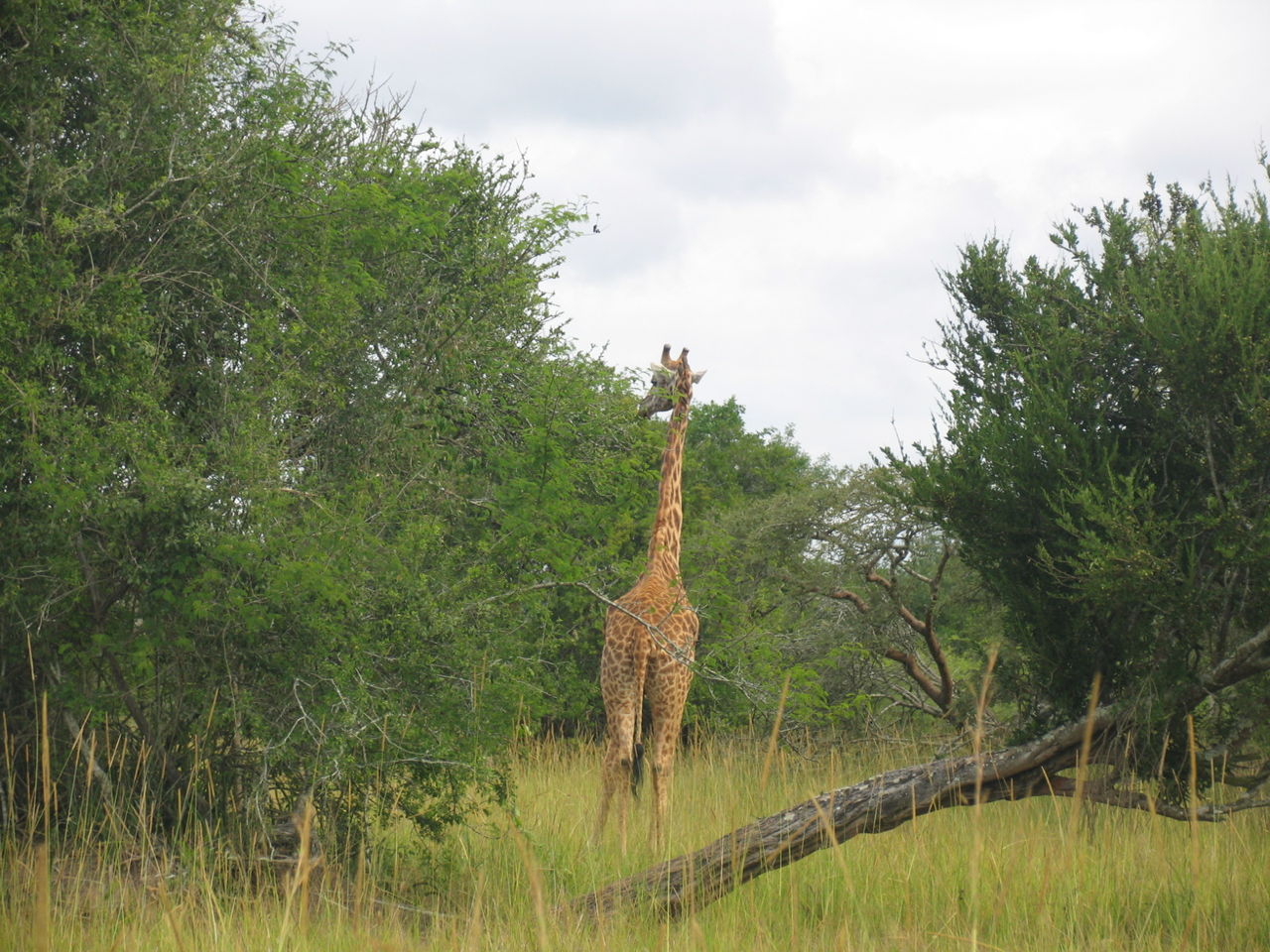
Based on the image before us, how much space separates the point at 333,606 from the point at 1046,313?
5.29m

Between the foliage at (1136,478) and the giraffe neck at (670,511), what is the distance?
1.98 metres

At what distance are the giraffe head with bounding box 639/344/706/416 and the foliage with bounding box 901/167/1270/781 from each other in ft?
8.25

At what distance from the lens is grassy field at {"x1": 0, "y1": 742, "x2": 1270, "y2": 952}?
4.44 meters

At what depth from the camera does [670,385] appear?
977 centimetres

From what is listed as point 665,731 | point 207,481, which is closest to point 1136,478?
point 665,731

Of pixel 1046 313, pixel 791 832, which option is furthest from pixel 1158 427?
pixel 791 832

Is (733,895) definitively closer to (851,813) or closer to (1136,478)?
(851,813)

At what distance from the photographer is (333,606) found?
6.29 m

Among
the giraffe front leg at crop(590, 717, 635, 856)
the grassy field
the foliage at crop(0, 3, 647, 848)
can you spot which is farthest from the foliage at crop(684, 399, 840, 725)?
the foliage at crop(0, 3, 647, 848)

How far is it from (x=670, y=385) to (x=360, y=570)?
4.26m

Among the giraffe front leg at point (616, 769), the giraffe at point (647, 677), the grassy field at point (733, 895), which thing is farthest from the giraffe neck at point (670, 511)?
the grassy field at point (733, 895)

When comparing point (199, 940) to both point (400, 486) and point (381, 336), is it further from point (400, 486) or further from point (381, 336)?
point (381, 336)

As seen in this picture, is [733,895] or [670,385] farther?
[670,385]

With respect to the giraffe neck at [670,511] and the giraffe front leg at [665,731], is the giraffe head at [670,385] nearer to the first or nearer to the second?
the giraffe neck at [670,511]
